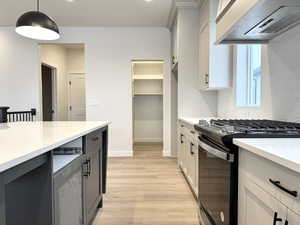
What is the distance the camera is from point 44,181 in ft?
4.00

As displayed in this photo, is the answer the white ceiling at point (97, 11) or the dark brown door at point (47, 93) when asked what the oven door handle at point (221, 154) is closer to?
the white ceiling at point (97, 11)

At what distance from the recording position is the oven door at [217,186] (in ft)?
4.32

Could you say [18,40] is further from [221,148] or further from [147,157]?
[221,148]

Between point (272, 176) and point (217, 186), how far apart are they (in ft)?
2.23

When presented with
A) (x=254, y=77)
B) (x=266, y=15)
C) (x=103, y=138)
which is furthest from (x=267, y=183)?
(x=254, y=77)

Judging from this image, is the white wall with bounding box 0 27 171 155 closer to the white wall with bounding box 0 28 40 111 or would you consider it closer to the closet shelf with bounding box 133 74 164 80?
the white wall with bounding box 0 28 40 111

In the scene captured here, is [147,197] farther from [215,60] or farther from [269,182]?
[269,182]

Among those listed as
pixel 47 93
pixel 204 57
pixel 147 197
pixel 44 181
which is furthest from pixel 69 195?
pixel 47 93

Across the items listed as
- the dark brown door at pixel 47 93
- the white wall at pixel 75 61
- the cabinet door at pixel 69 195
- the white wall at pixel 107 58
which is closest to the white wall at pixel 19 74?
the white wall at pixel 107 58

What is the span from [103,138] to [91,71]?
2918 millimetres

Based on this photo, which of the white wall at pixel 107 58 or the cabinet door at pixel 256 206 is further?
the white wall at pixel 107 58

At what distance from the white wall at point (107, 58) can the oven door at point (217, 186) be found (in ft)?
10.9

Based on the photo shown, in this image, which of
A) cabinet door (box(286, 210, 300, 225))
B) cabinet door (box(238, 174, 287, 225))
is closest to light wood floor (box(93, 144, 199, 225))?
cabinet door (box(238, 174, 287, 225))

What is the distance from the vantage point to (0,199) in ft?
2.57
